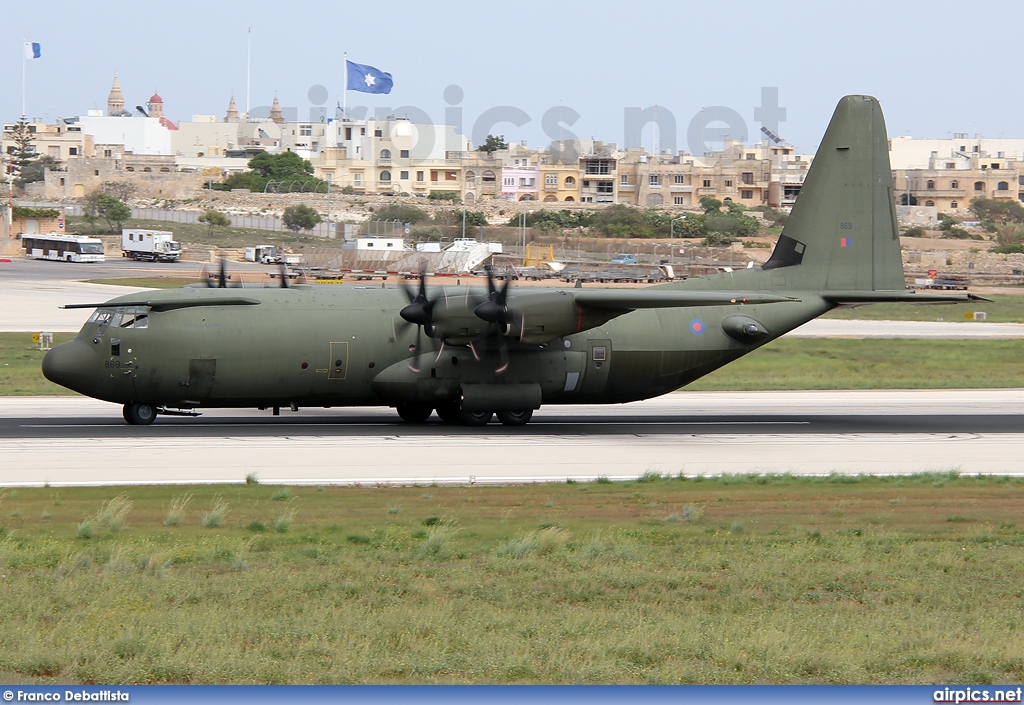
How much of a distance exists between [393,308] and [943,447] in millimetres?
14081

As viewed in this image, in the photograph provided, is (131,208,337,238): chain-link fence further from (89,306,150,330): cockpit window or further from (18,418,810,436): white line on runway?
(89,306,150,330): cockpit window

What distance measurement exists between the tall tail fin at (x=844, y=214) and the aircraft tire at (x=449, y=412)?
1004 cm

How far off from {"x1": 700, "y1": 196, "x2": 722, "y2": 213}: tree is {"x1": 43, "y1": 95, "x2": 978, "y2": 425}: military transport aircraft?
151515 millimetres

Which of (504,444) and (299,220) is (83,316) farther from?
(299,220)

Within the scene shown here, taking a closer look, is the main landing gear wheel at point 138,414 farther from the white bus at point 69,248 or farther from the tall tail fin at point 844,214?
the white bus at point 69,248

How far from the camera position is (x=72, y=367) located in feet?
91.7

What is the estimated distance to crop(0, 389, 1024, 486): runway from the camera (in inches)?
927

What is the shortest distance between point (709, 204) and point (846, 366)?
14118 centimetres

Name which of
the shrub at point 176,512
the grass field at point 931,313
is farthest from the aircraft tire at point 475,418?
the grass field at point 931,313

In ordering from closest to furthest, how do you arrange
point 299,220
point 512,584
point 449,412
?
point 512,584 → point 449,412 → point 299,220

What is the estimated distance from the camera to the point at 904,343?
56.5m

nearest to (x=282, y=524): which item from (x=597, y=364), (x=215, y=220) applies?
(x=597, y=364)

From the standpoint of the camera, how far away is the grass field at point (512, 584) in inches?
443

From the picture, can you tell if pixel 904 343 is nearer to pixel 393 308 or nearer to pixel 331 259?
pixel 393 308
